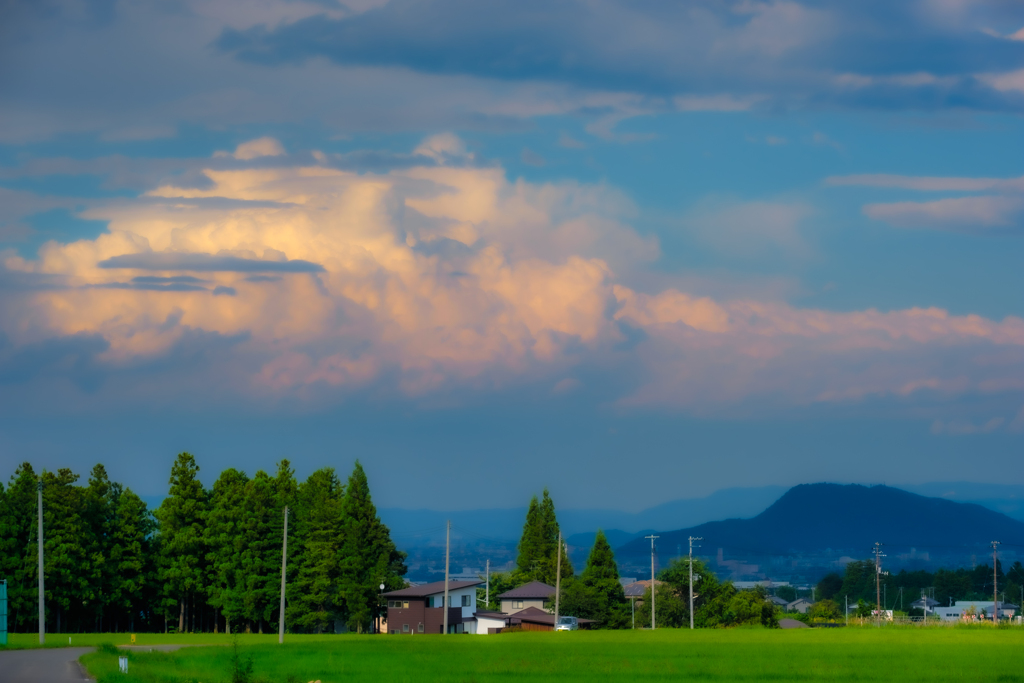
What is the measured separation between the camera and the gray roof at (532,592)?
286 feet

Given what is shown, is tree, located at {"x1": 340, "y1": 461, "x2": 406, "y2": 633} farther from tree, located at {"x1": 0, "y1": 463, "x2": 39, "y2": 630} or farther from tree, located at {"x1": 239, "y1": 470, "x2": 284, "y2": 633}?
tree, located at {"x1": 0, "y1": 463, "x2": 39, "y2": 630}

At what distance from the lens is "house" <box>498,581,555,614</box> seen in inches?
3415

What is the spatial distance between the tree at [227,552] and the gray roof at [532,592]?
26316mm

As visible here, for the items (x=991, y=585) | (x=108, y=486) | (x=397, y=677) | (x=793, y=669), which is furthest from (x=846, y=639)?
(x=991, y=585)

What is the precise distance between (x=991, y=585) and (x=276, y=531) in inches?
5153

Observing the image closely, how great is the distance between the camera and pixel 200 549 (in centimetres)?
6981

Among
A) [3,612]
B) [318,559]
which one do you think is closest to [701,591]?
[318,559]

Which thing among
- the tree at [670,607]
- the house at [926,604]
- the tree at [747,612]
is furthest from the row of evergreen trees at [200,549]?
the house at [926,604]

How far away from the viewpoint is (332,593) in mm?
69750

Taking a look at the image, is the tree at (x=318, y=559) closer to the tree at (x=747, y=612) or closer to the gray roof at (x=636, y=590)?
the tree at (x=747, y=612)

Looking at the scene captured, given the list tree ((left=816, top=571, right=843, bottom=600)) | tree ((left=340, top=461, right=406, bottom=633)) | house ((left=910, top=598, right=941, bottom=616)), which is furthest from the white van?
tree ((left=816, top=571, right=843, bottom=600))

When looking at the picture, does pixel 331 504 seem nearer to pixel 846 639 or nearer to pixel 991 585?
pixel 846 639

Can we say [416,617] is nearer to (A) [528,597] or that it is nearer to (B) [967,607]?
(A) [528,597]

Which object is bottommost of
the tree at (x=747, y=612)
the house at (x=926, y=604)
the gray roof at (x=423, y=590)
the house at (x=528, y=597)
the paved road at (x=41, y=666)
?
the house at (x=926, y=604)
